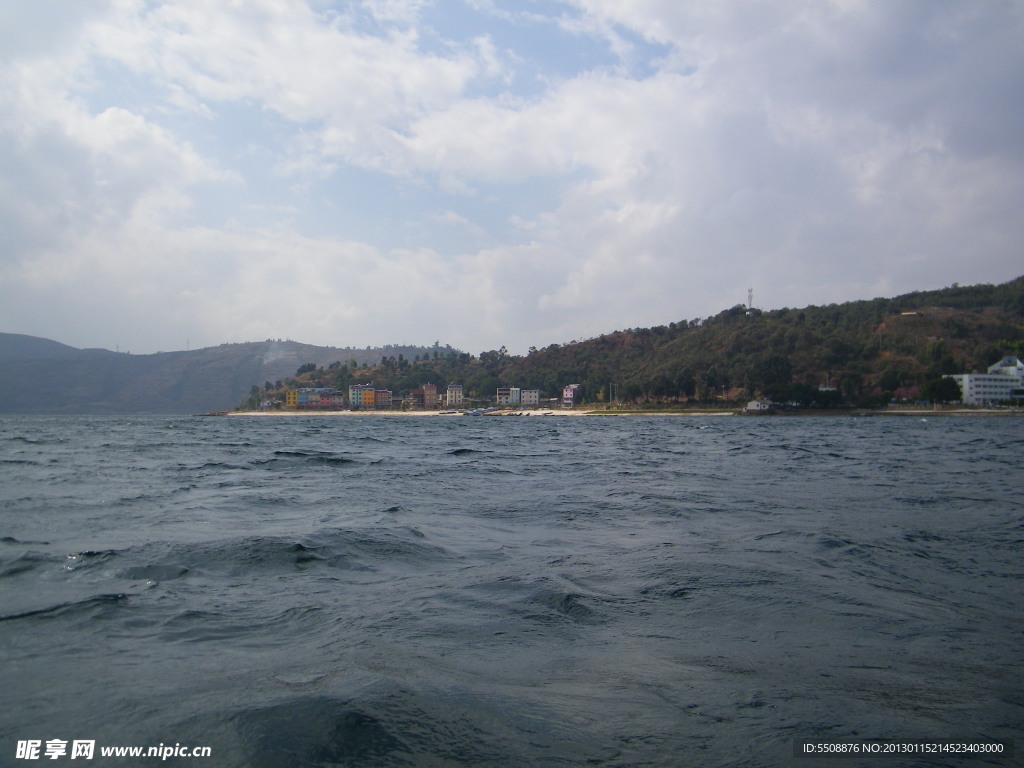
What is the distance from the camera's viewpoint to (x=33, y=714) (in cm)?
467

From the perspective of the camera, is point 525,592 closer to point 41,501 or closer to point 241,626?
point 241,626

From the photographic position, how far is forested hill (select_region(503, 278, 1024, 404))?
398 ft

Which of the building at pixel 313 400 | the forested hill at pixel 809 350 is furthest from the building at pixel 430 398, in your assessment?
the forested hill at pixel 809 350

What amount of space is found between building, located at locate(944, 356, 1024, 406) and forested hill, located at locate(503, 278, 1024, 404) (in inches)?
277

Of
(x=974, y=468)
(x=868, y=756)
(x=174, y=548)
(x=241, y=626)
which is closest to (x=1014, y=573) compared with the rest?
(x=868, y=756)

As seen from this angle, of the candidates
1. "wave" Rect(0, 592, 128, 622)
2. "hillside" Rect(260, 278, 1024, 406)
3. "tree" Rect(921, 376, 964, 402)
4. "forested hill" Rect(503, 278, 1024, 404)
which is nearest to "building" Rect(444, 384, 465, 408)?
"hillside" Rect(260, 278, 1024, 406)

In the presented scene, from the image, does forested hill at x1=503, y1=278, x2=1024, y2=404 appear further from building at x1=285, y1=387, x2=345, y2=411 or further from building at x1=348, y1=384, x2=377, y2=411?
building at x1=285, y1=387, x2=345, y2=411

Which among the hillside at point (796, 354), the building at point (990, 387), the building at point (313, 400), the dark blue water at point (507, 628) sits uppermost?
the hillside at point (796, 354)

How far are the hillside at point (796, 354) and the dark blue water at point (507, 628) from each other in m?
107

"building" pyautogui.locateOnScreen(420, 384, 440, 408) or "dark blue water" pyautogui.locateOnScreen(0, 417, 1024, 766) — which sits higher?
"building" pyautogui.locateOnScreen(420, 384, 440, 408)

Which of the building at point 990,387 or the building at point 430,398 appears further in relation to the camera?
the building at point 430,398

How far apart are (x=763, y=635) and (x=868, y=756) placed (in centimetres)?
231

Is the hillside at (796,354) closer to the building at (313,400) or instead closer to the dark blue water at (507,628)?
the building at (313,400)

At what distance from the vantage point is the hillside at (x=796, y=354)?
12025 cm
